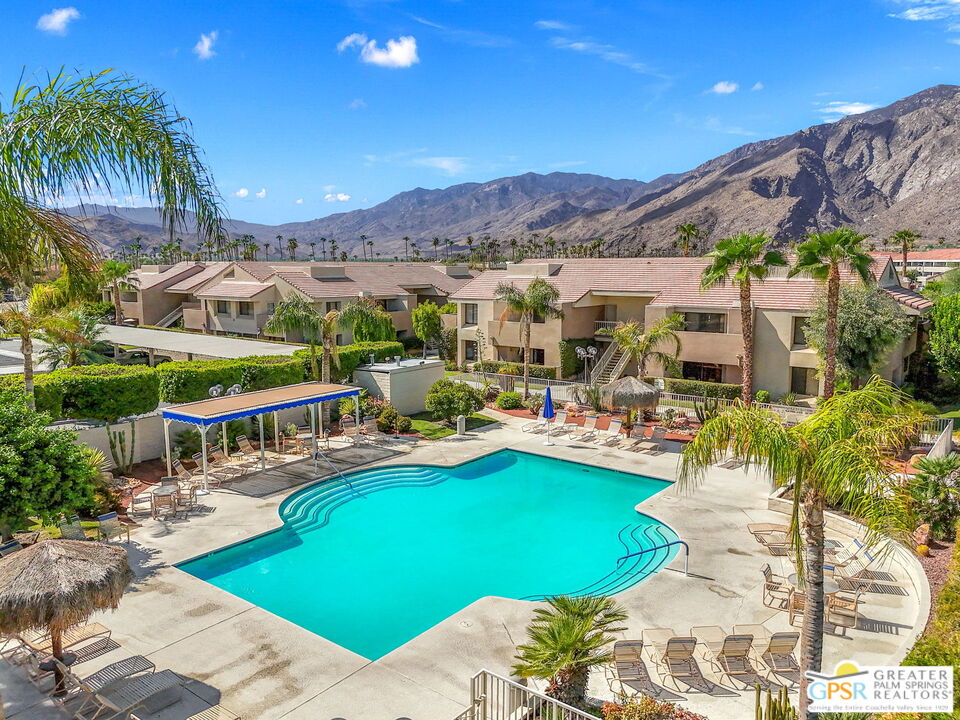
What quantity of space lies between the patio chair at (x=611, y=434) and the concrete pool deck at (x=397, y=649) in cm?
893

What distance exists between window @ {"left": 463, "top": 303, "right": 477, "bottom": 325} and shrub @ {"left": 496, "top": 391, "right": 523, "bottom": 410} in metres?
10.9

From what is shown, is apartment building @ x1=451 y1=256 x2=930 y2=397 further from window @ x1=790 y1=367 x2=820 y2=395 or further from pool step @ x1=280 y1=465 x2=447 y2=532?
pool step @ x1=280 y1=465 x2=447 y2=532

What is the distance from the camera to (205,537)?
1758 cm

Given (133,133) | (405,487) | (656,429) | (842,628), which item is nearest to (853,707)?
(842,628)

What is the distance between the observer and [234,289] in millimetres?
50750

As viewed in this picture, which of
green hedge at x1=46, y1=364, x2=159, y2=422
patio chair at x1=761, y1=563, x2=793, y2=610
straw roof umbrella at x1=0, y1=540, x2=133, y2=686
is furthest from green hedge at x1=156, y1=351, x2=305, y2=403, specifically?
patio chair at x1=761, y1=563, x2=793, y2=610

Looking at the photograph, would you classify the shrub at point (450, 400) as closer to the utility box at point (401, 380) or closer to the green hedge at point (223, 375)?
the utility box at point (401, 380)

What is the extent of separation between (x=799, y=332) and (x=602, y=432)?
1163cm

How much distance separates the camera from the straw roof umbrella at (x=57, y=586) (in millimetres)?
9977

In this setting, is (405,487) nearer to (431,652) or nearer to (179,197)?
(431,652)

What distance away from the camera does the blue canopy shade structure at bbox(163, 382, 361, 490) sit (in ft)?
69.1

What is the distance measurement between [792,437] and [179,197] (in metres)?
8.27

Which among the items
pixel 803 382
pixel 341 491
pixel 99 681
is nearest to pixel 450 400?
pixel 341 491

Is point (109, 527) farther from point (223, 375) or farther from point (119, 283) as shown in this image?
point (119, 283)
